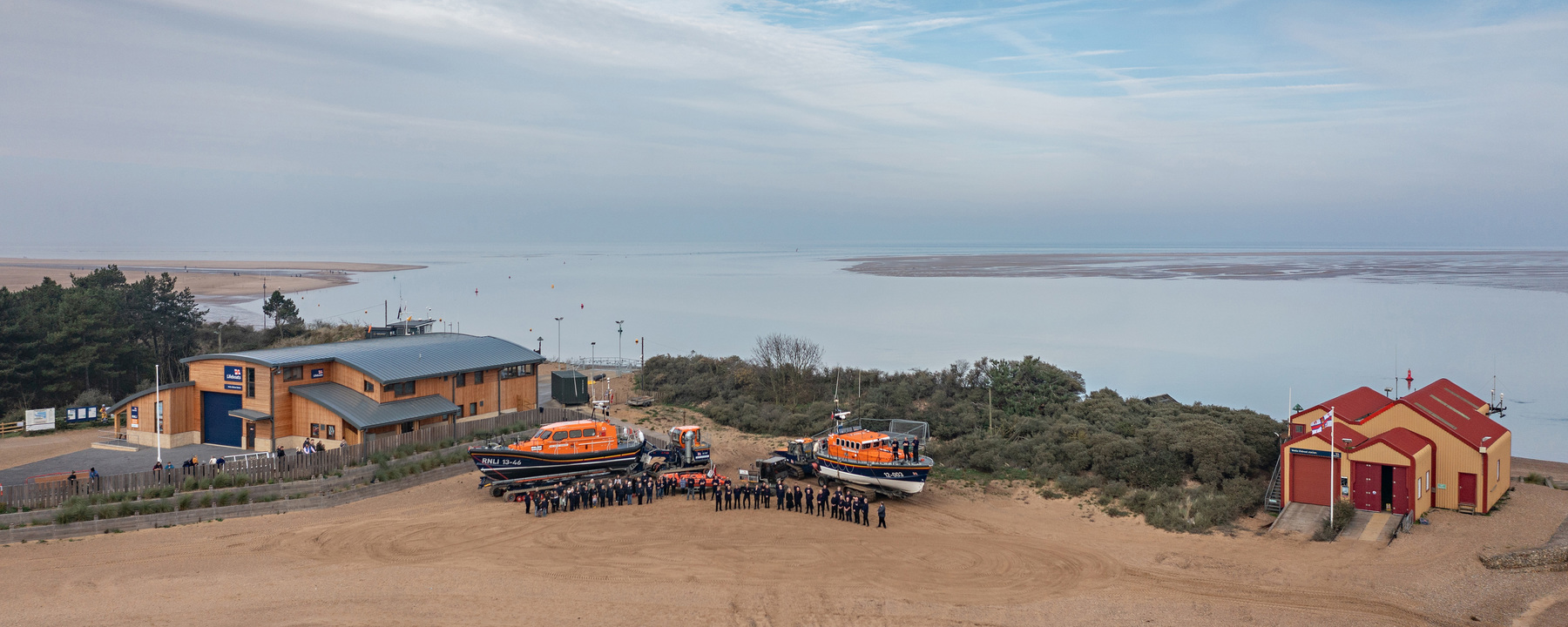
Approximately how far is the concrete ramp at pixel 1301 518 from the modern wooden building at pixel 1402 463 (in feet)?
1.36

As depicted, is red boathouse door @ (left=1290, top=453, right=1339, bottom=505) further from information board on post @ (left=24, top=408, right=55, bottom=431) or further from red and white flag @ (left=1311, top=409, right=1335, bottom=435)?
information board on post @ (left=24, top=408, right=55, bottom=431)

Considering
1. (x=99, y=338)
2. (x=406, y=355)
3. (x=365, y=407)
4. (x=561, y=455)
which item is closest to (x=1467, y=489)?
(x=561, y=455)

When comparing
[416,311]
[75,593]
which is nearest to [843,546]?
[75,593]

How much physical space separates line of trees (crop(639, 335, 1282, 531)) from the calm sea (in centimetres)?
1256

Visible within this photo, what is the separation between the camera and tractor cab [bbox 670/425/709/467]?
89.5ft

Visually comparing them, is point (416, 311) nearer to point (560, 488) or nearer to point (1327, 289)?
point (560, 488)

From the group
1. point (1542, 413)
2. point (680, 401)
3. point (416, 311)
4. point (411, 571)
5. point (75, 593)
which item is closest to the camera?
point (75, 593)

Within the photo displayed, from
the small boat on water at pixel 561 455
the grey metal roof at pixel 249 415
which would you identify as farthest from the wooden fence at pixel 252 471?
the small boat on water at pixel 561 455

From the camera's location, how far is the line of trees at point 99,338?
3650 cm

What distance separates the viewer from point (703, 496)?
24.5 meters

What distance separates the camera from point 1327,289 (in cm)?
9769

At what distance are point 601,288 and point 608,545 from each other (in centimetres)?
10618

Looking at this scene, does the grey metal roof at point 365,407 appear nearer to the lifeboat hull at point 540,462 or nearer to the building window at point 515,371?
the building window at point 515,371

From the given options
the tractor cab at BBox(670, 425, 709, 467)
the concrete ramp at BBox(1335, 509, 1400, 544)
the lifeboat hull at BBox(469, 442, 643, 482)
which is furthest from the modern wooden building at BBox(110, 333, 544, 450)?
the concrete ramp at BBox(1335, 509, 1400, 544)
